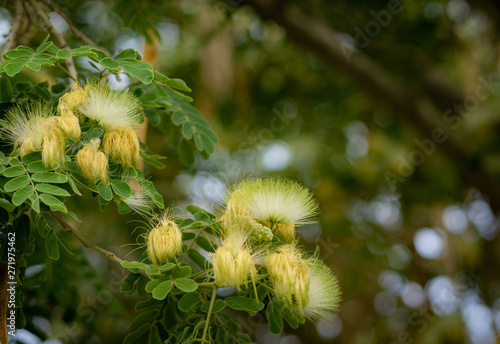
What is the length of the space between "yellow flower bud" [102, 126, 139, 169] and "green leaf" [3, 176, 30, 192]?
7.1 inches

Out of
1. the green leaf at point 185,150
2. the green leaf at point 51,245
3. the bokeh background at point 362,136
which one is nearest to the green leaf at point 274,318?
the green leaf at point 51,245

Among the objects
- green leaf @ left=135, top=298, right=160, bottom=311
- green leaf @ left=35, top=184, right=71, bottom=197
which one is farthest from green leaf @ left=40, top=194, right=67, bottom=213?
green leaf @ left=135, top=298, right=160, bottom=311

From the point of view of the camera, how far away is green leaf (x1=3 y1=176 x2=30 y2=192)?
3.71 feet

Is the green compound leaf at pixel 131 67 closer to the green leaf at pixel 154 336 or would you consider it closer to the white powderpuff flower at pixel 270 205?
the white powderpuff flower at pixel 270 205

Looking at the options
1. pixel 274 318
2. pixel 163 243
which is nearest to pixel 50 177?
pixel 163 243

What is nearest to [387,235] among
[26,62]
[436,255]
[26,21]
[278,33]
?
[436,255]

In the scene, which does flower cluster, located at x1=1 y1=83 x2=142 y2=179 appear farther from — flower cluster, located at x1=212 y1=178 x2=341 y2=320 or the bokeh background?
the bokeh background

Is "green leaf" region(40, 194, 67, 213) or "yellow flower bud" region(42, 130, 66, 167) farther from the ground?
"yellow flower bud" region(42, 130, 66, 167)

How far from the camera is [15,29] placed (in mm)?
1677

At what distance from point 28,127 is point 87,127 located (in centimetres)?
13

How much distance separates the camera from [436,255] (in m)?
5.80

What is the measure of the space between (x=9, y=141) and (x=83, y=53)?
29 centimetres

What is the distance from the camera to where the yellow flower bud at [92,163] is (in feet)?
3.90

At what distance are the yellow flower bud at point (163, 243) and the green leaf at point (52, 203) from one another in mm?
212
